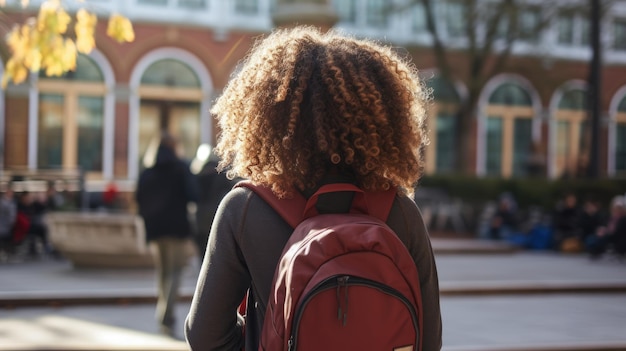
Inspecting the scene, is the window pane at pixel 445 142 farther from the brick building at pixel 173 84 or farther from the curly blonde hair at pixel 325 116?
the curly blonde hair at pixel 325 116

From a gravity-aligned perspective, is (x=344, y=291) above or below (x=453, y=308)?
above

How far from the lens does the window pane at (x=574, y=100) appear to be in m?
35.5

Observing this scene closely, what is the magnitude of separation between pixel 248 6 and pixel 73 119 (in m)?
7.02

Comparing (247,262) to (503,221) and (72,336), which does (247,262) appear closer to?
(72,336)

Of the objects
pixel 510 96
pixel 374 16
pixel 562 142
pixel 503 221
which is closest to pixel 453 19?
pixel 374 16

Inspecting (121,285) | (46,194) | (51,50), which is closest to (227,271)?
(51,50)

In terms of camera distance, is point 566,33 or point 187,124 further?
point 566,33

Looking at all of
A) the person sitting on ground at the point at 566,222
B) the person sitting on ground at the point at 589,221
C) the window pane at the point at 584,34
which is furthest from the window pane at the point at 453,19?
the person sitting on ground at the point at 589,221

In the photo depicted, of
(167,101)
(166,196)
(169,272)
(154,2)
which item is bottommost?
(169,272)

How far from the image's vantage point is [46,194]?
56.8 ft

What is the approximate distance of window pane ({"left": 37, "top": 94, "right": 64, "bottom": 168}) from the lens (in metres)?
29.9

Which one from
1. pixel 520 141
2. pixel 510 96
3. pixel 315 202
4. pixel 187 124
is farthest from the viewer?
pixel 520 141

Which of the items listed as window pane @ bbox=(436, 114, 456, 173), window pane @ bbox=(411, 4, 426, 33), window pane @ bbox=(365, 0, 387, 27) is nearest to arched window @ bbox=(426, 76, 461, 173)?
window pane @ bbox=(436, 114, 456, 173)

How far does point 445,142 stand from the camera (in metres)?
37.0
